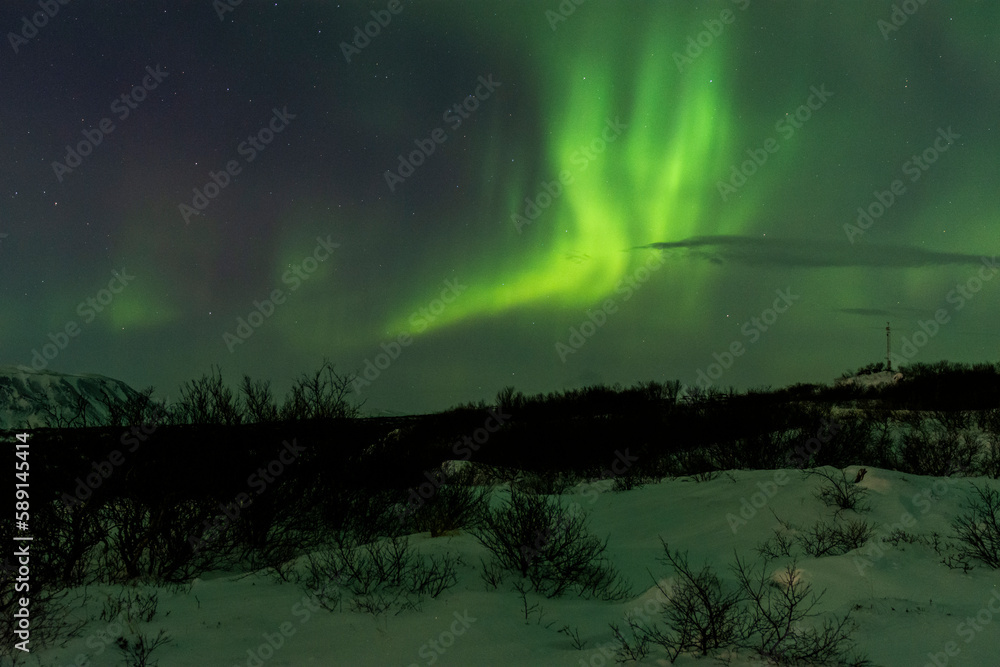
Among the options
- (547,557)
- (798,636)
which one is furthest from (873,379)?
(798,636)

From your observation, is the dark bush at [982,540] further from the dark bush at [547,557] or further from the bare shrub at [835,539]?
the dark bush at [547,557]

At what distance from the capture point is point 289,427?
11.9 metres

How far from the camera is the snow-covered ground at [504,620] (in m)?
4.93

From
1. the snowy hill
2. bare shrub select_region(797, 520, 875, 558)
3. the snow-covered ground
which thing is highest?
the snowy hill

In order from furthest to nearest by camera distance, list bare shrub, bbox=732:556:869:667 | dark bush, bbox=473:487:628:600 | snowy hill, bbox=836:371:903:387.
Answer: snowy hill, bbox=836:371:903:387
dark bush, bbox=473:487:628:600
bare shrub, bbox=732:556:869:667

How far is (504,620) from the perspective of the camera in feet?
19.3

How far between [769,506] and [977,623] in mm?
5498

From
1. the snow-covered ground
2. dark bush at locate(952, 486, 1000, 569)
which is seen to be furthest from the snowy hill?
the snow-covered ground

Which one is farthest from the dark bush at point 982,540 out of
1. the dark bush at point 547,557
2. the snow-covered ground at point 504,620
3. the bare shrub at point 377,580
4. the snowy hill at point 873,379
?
the snowy hill at point 873,379

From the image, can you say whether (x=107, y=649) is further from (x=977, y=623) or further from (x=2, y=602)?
(x=977, y=623)

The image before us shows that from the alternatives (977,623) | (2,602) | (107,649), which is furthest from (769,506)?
(2,602)

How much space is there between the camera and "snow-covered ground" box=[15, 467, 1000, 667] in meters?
4.93

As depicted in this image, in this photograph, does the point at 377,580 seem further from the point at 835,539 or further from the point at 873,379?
the point at 873,379

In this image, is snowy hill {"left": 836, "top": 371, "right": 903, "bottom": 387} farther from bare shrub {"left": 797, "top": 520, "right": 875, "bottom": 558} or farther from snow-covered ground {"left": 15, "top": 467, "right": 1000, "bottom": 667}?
snow-covered ground {"left": 15, "top": 467, "right": 1000, "bottom": 667}
